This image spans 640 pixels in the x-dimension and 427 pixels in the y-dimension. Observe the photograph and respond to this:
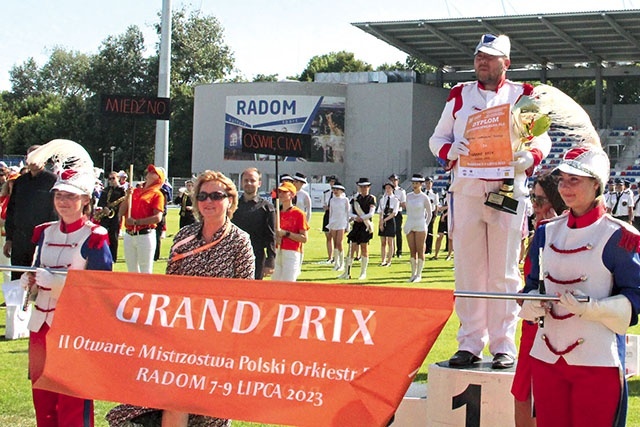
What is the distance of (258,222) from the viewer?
35.7ft

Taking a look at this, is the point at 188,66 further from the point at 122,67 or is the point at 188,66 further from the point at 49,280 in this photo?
the point at 49,280

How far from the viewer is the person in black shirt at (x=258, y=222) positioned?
1088 cm

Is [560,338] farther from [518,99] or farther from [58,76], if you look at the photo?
Result: [58,76]

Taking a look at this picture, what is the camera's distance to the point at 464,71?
214 feet

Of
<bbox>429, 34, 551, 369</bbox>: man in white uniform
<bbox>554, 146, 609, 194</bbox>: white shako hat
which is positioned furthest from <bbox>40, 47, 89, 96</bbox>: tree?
<bbox>554, 146, 609, 194</bbox>: white shako hat

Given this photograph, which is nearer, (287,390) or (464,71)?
(287,390)

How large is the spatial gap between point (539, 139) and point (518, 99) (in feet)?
1.15

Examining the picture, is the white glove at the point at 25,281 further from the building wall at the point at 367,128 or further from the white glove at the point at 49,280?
the building wall at the point at 367,128

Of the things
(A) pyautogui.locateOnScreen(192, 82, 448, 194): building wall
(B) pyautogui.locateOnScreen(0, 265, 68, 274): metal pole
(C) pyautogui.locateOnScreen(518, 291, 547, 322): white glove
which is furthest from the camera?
(A) pyautogui.locateOnScreen(192, 82, 448, 194): building wall

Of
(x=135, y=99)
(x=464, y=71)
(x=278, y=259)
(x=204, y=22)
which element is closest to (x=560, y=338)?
(x=278, y=259)

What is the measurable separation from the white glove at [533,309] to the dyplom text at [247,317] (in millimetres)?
775

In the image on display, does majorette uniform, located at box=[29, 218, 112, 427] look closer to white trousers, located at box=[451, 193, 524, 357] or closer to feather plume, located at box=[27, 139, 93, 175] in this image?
feather plume, located at box=[27, 139, 93, 175]

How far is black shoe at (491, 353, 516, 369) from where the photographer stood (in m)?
6.35

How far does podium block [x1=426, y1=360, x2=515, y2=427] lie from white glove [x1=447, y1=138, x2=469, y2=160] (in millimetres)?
1368
